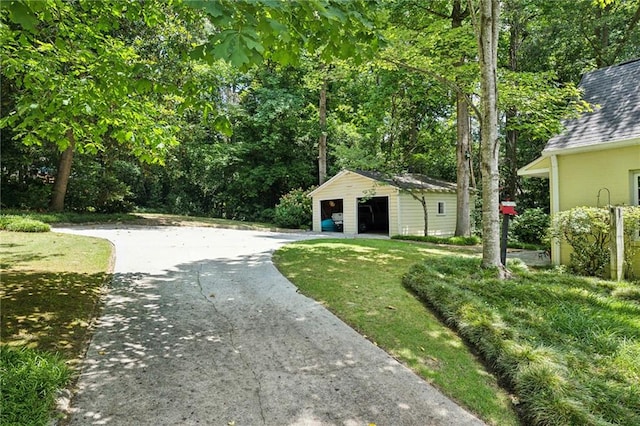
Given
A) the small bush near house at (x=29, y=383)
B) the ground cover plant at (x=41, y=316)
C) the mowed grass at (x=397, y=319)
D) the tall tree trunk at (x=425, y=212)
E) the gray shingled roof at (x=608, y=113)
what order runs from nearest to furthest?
the small bush near house at (x=29, y=383) → the ground cover plant at (x=41, y=316) → the mowed grass at (x=397, y=319) → the gray shingled roof at (x=608, y=113) → the tall tree trunk at (x=425, y=212)

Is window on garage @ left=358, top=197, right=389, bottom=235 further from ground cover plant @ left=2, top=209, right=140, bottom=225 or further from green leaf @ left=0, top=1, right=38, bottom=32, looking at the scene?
green leaf @ left=0, top=1, right=38, bottom=32

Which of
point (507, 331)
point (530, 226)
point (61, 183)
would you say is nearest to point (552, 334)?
point (507, 331)

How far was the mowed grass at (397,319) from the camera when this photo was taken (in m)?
3.11

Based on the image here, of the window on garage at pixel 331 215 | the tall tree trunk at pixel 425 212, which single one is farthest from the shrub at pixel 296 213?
the tall tree trunk at pixel 425 212

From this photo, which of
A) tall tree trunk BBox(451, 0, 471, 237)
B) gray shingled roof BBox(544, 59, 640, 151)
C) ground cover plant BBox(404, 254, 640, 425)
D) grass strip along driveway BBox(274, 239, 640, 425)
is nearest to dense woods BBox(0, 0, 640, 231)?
tall tree trunk BBox(451, 0, 471, 237)

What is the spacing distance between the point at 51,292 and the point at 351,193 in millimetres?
14373

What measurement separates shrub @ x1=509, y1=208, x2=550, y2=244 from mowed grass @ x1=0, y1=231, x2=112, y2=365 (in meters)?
14.4

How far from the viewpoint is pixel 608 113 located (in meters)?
8.78

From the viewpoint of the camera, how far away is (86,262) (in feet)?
23.9

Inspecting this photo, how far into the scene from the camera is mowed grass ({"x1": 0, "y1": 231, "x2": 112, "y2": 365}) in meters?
3.65

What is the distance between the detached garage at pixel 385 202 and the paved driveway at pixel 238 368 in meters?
11.7

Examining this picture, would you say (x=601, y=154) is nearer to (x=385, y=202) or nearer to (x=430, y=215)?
(x=430, y=215)

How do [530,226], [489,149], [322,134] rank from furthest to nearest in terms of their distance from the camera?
1. [322,134]
2. [530,226]
3. [489,149]

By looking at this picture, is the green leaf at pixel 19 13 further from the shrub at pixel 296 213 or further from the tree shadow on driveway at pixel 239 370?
the shrub at pixel 296 213
